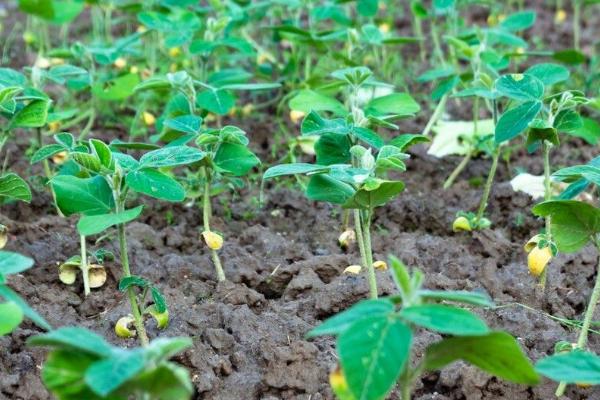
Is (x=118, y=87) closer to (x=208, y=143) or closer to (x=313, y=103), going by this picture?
(x=313, y=103)

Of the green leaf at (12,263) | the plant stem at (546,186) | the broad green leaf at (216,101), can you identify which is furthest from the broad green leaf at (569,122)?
the green leaf at (12,263)

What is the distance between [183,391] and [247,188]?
1.67 metres

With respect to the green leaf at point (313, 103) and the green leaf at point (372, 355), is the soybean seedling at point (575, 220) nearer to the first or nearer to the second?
the green leaf at point (372, 355)

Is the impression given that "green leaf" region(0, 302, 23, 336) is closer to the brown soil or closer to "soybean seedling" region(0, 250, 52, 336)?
"soybean seedling" region(0, 250, 52, 336)

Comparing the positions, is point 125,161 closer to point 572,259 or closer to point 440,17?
point 572,259

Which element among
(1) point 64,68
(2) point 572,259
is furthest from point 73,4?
(2) point 572,259

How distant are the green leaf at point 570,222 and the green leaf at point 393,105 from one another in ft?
2.30

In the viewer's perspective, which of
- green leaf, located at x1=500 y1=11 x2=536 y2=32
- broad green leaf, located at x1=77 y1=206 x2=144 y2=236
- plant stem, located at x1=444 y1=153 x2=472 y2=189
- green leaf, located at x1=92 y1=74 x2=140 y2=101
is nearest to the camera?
broad green leaf, located at x1=77 y1=206 x2=144 y2=236

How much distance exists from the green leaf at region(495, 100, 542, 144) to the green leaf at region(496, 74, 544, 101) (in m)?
0.02

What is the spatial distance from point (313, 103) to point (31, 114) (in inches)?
28.4

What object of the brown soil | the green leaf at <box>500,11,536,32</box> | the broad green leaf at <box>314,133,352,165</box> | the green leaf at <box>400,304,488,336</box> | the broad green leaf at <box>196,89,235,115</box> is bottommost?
the brown soil

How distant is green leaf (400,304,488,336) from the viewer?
4.71 feet

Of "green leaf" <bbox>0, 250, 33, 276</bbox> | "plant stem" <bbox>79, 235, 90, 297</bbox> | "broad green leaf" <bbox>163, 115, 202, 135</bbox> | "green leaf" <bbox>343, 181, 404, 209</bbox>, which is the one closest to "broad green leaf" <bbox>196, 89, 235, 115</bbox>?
"broad green leaf" <bbox>163, 115, 202, 135</bbox>

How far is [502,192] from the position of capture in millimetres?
2914
